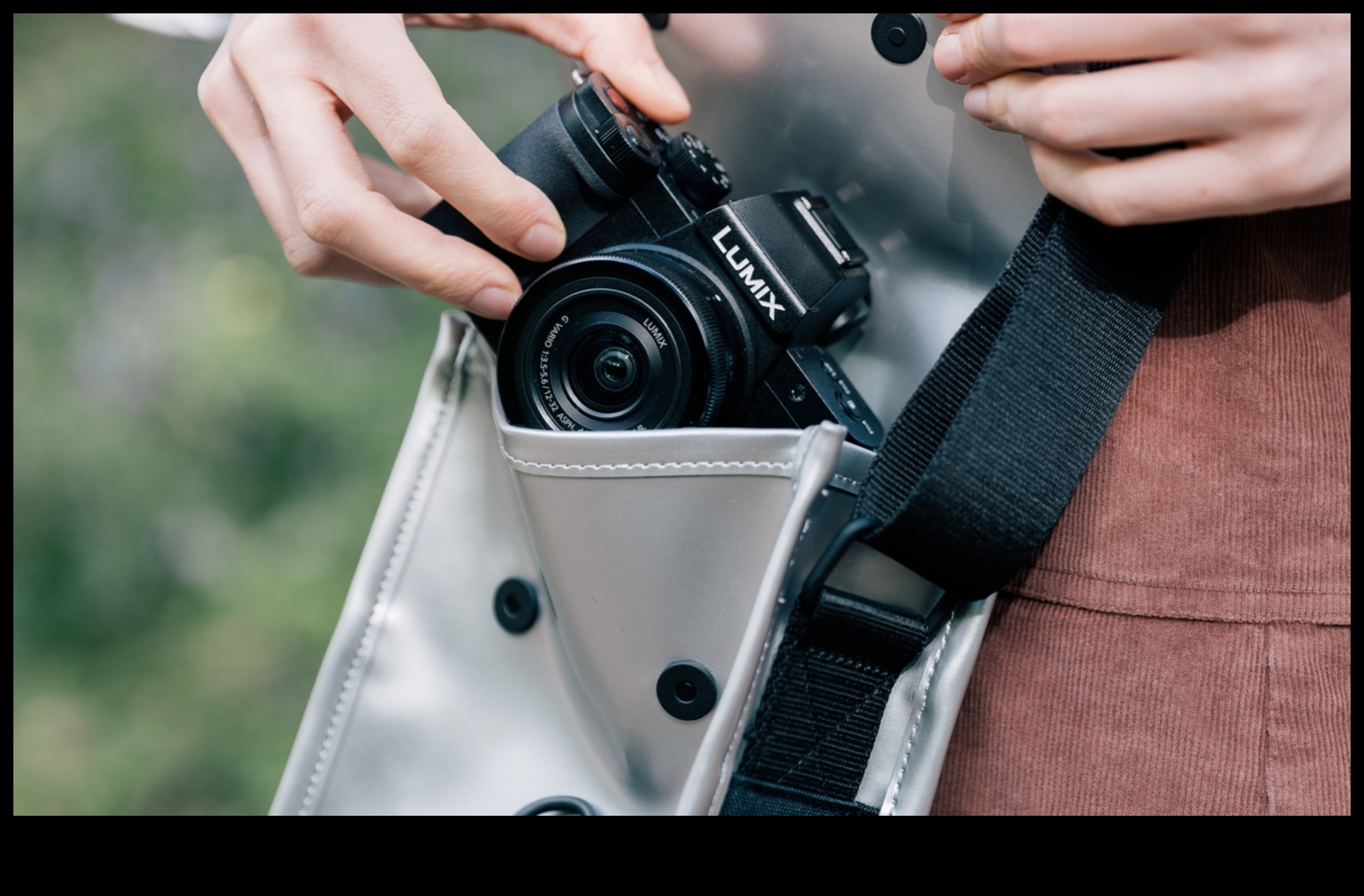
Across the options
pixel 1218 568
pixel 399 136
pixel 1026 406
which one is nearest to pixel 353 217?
pixel 399 136

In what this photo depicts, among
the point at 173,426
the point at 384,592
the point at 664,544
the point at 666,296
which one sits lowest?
the point at 173,426

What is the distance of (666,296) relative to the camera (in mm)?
597

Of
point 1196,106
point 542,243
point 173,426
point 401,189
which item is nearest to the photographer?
point 1196,106

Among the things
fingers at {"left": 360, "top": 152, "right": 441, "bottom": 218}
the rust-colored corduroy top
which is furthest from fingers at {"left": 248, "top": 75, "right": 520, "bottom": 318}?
the rust-colored corduroy top

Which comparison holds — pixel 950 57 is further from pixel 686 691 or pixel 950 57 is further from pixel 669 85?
pixel 686 691

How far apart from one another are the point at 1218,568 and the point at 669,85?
446 mm

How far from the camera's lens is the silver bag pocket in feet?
1.73

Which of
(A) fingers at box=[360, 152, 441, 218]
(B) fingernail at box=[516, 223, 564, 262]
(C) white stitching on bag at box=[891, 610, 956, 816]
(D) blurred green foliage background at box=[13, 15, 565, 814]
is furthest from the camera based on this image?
(D) blurred green foliage background at box=[13, 15, 565, 814]

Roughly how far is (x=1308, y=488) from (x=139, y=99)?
2107 millimetres

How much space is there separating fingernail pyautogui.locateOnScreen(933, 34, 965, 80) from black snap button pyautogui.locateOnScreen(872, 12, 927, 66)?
0.14 feet

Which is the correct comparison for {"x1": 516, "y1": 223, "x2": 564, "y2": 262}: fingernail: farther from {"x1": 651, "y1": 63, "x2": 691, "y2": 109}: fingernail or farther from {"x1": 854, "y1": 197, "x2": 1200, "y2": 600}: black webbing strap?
{"x1": 854, "y1": 197, "x2": 1200, "y2": 600}: black webbing strap

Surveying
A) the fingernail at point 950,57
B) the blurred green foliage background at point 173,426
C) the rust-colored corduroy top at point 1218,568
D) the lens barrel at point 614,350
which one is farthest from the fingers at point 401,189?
the blurred green foliage background at point 173,426

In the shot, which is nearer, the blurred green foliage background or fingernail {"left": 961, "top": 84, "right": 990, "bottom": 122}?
fingernail {"left": 961, "top": 84, "right": 990, "bottom": 122}
